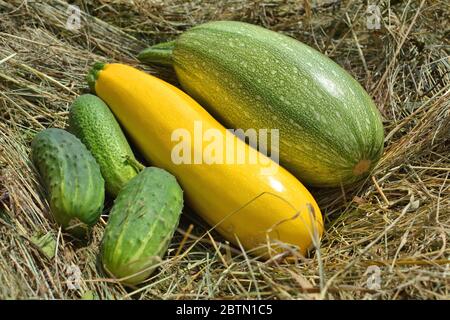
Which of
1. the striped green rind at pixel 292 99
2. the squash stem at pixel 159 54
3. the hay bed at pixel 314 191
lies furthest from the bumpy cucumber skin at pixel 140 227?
the squash stem at pixel 159 54

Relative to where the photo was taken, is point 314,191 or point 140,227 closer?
point 140,227

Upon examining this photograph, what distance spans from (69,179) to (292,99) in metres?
1.10

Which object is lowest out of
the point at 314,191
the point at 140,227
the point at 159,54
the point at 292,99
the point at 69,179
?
the point at 314,191


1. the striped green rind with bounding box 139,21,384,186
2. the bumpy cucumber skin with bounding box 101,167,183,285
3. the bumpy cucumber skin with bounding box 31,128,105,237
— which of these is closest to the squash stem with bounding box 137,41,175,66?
the striped green rind with bounding box 139,21,384,186

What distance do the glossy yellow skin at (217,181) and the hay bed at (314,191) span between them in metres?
0.14

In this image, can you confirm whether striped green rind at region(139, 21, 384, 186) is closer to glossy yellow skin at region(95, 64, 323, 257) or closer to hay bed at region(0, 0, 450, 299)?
glossy yellow skin at region(95, 64, 323, 257)

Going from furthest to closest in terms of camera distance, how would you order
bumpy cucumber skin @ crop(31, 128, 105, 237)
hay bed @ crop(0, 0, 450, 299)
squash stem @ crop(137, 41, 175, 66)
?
squash stem @ crop(137, 41, 175, 66) < bumpy cucumber skin @ crop(31, 128, 105, 237) < hay bed @ crop(0, 0, 450, 299)

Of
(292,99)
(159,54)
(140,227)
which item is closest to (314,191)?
(292,99)

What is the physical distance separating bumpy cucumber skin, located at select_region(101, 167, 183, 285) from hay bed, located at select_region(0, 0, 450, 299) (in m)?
0.10

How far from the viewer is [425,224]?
2.80m

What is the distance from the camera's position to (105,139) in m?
3.12

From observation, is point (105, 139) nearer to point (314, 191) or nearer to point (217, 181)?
point (217, 181)

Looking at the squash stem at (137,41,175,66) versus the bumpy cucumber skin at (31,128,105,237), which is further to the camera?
the squash stem at (137,41,175,66)

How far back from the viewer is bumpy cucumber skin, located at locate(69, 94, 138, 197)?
305cm
